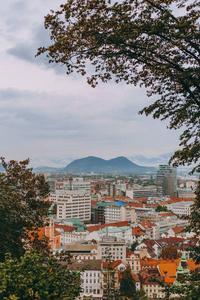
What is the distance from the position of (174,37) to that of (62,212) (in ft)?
234

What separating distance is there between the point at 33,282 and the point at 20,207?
13.7 feet

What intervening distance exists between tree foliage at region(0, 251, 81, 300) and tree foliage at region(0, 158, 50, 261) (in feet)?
10.8

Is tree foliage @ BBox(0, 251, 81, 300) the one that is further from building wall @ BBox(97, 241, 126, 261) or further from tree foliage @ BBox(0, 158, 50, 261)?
building wall @ BBox(97, 241, 126, 261)

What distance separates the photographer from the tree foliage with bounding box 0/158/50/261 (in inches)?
372

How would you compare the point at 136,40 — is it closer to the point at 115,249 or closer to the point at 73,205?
the point at 115,249

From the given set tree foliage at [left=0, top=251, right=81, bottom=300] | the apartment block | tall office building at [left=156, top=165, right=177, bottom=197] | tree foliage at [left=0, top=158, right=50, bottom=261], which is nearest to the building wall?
tree foliage at [left=0, top=158, right=50, bottom=261]

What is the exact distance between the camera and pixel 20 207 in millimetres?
9719

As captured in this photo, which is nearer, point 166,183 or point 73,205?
point 73,205

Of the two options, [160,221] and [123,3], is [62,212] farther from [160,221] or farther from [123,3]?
[123,3]

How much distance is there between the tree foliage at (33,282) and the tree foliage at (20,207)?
329 centimetres

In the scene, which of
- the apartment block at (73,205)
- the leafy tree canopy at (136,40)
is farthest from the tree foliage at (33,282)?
the apartment block at (73,205)

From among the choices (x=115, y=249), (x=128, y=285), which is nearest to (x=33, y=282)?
(x=128, y=285)

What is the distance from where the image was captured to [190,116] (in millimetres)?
6066

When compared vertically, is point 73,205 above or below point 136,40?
below
